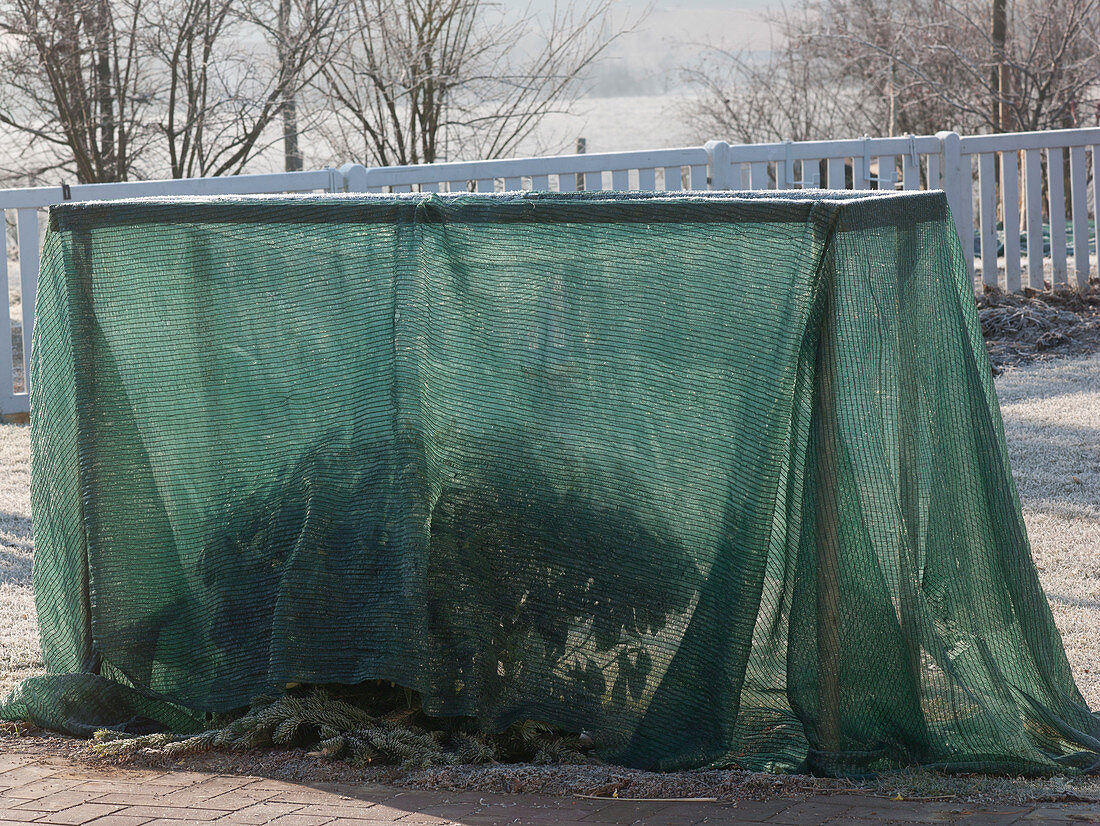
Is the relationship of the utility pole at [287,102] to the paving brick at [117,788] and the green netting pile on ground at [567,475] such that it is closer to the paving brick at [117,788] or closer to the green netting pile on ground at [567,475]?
the green netting pile on ground at [567,475]

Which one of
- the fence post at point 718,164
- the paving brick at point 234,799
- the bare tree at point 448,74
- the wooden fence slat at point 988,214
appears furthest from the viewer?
the bare tree at point 448,74

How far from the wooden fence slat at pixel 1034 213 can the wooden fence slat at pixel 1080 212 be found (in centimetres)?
38

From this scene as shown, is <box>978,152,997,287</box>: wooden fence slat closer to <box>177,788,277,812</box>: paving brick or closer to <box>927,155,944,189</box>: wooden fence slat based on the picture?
<box>927,155,944,189</box>: wooden fence slat

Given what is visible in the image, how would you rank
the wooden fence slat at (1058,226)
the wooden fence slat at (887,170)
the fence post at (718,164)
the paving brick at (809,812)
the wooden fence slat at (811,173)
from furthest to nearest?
the wooden fence slat at (1058,226)
the wooden fence slat at (887,170)
the wooden fence slat at (811,173)
the fence post at (718,164)
the paving brick at (809,812)

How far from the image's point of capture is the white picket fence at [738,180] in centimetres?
846

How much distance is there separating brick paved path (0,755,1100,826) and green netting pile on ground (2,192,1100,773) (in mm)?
248

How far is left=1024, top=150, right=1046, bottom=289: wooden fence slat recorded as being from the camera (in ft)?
35.2

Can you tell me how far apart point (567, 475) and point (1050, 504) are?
3.44 metres

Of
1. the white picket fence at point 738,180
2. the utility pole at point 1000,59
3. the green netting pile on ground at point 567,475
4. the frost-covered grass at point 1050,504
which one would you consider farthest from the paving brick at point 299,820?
the utility pole at point 1000,59

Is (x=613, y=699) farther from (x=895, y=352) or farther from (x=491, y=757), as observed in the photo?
(x=895, y=352)

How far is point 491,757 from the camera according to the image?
10.8 ft

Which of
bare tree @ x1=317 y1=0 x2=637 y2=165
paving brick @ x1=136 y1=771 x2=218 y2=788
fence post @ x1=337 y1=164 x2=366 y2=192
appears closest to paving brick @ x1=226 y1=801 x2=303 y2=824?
paving brick @ x1=136 y1=771 x2=218 y2=788

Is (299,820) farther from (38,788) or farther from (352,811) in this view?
(38,788)

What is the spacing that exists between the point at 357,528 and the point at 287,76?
34.2 ft
